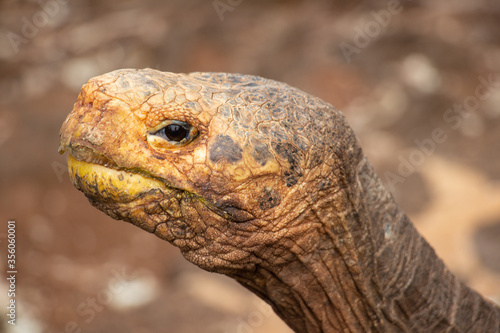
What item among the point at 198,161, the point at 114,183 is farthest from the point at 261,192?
the point at 114,183

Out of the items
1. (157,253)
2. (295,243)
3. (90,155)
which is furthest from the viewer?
(157,253)

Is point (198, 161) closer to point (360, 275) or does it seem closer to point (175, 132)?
point (175, 132)

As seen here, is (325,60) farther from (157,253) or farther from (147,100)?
(147,100)

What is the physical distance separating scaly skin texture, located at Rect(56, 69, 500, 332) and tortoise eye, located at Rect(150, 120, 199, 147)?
0.06ft

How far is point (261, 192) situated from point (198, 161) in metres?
0.26

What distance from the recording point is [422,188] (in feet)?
27.8

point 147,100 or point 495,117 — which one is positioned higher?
point 495,117

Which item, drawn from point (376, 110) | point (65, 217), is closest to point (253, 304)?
point (65, 217)

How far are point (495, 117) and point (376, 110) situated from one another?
1982mm

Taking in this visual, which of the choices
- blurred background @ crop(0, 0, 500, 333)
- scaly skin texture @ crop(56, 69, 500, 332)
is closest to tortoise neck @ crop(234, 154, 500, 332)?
scaly skin texture @ crop(56, 69, 500, 332)

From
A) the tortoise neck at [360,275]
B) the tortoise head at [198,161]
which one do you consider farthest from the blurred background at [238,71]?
the tortoise head at [198,161]

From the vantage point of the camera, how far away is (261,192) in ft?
6.67

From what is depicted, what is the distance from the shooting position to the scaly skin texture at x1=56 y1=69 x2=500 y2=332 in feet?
6.50

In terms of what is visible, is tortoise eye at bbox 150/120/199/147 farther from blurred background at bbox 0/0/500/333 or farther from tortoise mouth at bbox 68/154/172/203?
blurred background at bbox 0/0/500/333
